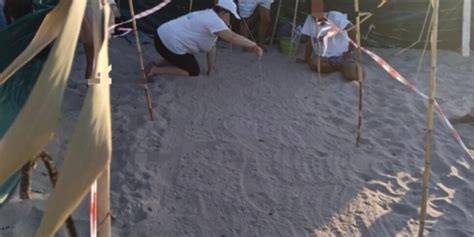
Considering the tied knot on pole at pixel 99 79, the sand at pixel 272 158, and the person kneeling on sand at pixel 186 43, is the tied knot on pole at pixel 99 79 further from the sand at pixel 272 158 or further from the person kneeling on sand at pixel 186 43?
the person kneeling on sand at pixel 186 43

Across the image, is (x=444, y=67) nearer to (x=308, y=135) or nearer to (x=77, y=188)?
(x=308, y=135)

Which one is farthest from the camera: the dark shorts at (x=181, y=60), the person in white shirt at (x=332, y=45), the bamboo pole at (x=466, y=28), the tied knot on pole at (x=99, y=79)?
the bamboo pole at (x=466, y=28)

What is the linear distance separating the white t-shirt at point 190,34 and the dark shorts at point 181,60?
0.03 meters

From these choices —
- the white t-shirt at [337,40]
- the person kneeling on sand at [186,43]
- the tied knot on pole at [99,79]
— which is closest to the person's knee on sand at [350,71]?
the white t-shirt at [337,40]

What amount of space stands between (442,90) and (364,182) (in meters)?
2.06

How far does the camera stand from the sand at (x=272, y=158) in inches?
145

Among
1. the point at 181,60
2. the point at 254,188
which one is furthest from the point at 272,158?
the point at 181,60

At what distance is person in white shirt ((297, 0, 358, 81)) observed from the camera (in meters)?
6.06

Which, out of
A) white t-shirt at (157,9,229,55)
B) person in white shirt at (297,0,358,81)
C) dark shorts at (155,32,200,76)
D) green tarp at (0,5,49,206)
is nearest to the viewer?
green tarp at (0,5,49,206)

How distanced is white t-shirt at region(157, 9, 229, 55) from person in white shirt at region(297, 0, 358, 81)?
3.27ft

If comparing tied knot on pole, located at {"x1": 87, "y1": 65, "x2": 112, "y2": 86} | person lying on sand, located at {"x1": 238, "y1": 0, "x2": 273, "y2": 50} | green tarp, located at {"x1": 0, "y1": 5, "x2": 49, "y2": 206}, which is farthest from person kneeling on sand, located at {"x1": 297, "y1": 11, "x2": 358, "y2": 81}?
tied knot on pole, located at {"x1": 87, "y1": 65, "x2": 112, "y2": 86}

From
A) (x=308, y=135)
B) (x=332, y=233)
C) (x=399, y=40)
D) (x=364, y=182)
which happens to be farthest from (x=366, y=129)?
(x=399, y=40)

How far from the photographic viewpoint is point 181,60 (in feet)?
19.2

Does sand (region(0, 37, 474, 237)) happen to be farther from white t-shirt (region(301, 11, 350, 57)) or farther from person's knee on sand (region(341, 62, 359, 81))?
white t-shirt (region(301, 11, 350, 57))
